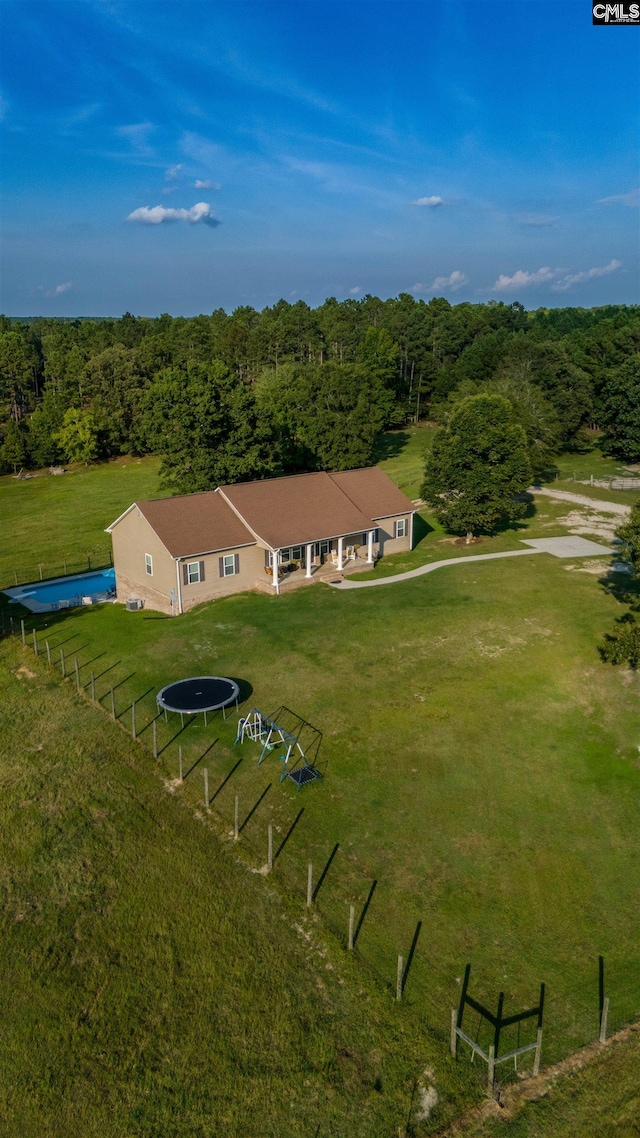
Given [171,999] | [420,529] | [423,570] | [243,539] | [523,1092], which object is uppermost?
[243,539]

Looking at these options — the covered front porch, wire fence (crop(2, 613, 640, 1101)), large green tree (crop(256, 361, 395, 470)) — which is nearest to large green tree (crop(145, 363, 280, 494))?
large green tree (crop(256, 361, 395, 470))

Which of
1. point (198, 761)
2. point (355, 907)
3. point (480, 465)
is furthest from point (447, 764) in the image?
point (480, 465)

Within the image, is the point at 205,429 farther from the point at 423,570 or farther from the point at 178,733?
the point at 178,733

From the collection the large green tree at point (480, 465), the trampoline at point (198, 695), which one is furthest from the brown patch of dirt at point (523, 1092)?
the large green tree at point (480, 465)

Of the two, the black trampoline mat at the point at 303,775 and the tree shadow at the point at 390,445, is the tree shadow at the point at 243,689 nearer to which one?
the black trampoline mat at the point at 303,775

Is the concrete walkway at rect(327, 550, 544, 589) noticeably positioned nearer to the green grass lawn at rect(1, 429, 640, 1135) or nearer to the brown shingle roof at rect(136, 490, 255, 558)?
the green grass lawn at rect(1, 429, 640, 1135)

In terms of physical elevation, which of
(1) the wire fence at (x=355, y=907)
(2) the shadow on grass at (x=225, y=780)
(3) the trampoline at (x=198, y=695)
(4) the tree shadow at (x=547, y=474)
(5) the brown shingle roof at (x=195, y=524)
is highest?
(5) the brown shingle roof at (x=195, y=524)

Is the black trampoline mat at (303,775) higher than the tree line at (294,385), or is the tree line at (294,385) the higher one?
the tree line at (294,385)

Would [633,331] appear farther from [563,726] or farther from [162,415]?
[563,726]
